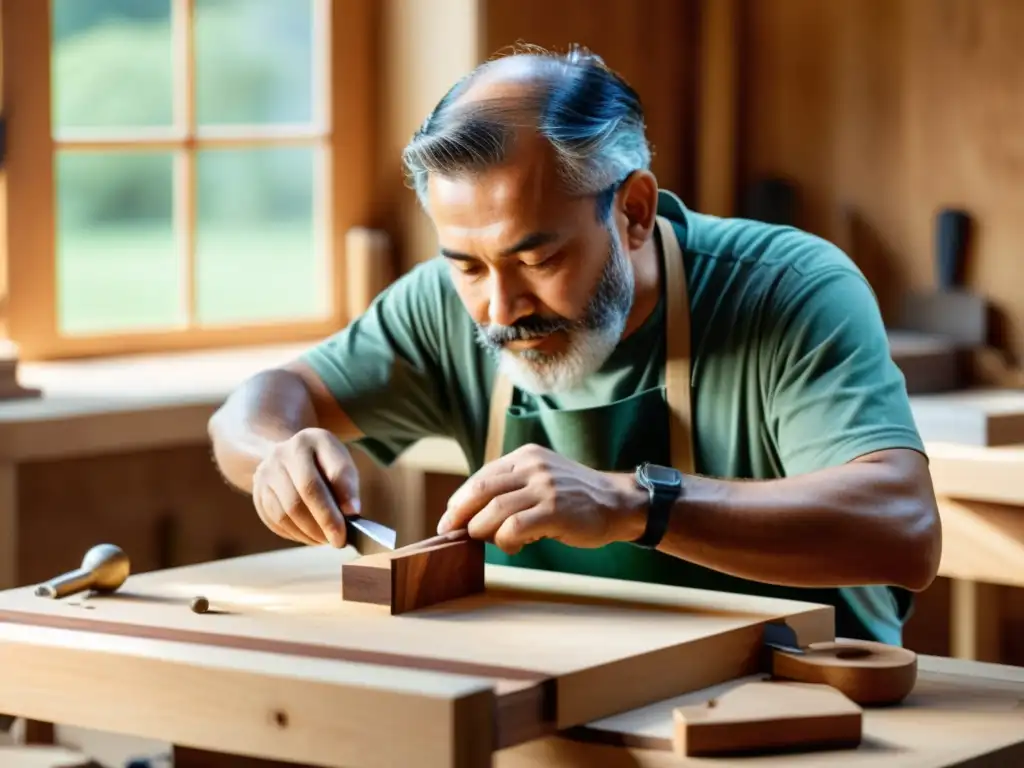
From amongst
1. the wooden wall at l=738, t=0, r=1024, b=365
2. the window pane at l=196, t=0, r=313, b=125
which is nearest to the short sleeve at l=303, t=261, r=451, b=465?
the window pane at l=196, t=0, r=313, b=125

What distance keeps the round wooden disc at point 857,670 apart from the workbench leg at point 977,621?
173 cm

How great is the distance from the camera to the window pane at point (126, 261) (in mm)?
3520

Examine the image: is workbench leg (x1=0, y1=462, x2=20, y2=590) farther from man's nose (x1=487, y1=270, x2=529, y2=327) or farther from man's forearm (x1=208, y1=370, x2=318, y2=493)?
man's nose (x1=487, y1=270, x2=529, y2=327)

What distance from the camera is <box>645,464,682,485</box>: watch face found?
6.53ft

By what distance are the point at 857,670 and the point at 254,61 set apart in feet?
7.51

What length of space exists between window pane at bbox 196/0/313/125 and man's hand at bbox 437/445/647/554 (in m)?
1.91

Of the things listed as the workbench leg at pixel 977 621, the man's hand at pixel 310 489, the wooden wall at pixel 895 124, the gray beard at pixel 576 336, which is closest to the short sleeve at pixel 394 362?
the gray beard at pixel 576 336

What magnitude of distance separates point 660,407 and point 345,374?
1.63 ft

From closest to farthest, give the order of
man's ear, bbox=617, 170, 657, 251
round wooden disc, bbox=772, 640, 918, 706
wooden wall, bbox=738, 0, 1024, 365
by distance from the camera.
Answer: round wooden disc, bbox=772, 640, 918, 706 → man's ear, bbox=617, 170, 657, 251 → wooden wall, bbox=738, 0, 1024, 365

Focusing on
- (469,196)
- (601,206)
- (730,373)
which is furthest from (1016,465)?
(469,196)

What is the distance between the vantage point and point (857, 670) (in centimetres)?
174

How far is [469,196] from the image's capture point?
2234mm

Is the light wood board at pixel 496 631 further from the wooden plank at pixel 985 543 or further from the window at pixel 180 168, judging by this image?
the window at pixel 180 168

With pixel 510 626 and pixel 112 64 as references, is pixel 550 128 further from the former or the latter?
pixel 112 64
